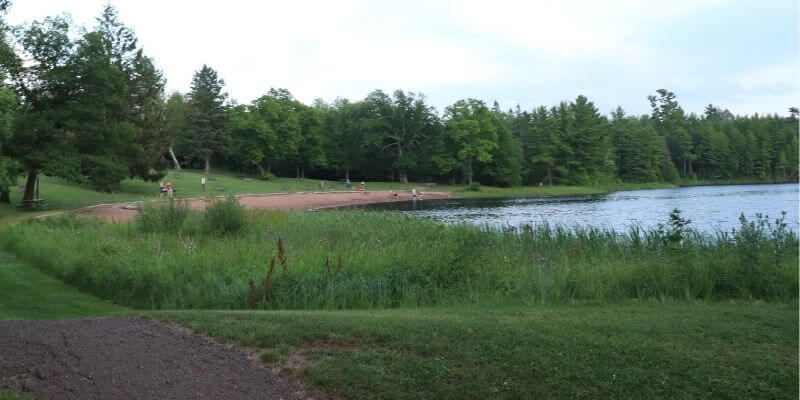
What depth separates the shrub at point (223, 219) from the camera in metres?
19.3

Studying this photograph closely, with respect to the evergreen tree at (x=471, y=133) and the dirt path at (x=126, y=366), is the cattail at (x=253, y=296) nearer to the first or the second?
the dirt path at (x=126, y=366)

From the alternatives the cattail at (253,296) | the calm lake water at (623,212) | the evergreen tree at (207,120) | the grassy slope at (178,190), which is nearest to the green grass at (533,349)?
the cattail at (253,296)

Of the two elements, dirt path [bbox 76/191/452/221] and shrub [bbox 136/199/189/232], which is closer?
shrub [bbox 136/199/189/232]

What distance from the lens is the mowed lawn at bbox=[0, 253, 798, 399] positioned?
5.43 metres

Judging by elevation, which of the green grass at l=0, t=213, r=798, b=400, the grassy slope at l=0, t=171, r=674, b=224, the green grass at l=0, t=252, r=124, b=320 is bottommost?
the green grass at l=0, t=252, r=124, b=320

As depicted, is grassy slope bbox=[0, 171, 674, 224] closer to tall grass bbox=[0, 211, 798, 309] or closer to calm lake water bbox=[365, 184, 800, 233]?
tall grass bbox=[0, 211, 798, 309]

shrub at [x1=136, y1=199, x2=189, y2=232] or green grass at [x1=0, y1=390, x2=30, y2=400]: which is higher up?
shrub at [x1=136, y1=199, x2=189, y2=232]

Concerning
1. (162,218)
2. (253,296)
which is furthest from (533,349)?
(162,218)

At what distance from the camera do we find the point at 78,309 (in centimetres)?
1066

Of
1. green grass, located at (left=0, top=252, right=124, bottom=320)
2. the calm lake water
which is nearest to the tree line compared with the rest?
the calm lake water

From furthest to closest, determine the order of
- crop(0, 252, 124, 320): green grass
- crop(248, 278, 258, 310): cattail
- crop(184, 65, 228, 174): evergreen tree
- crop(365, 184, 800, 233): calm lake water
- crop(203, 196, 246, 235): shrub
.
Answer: crop(184, 65, 228, 174): evergreen tree < crop(365, 184, 800, 233): calm lake water < crop(203, 196, 246, 235): shrub < crop(248, 278, 258, 310): cattail < crop(0, 252, 124, 320): green grass

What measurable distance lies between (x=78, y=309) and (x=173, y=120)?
6404 centimetres

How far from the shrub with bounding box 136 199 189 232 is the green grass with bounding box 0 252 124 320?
17.5 ft

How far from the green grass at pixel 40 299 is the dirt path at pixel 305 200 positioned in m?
18.8
